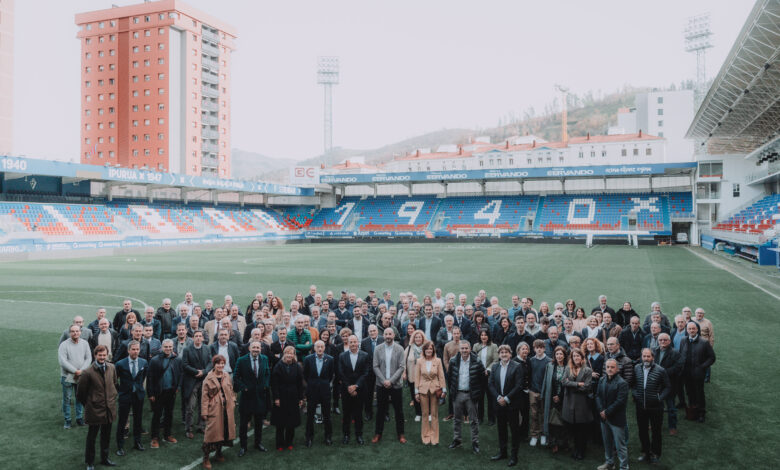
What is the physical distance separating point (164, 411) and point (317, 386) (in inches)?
94.2

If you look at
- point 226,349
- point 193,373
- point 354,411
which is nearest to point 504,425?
point 354,411

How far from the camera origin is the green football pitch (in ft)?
23.2

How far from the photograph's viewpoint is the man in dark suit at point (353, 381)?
7.62 metres

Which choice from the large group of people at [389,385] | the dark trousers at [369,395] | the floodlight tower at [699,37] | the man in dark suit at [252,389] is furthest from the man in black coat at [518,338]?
the floodlight tower at [699,37]

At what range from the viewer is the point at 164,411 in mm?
7609

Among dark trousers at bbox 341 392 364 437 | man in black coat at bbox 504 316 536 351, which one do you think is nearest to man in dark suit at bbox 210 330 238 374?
dark trousers at bbox 341 392 364 437

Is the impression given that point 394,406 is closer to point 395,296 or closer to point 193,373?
point 193,373

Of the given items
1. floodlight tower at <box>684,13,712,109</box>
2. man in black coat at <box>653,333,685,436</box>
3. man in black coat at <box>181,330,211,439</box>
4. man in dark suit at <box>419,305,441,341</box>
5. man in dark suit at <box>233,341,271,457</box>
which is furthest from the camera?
floodlight tower at <box>684,13,712,109</box>

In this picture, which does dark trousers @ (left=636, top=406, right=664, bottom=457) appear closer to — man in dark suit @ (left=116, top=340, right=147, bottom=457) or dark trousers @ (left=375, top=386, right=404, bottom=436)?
dark trousers @ (left=375, top=386, right=404, bottom=436)

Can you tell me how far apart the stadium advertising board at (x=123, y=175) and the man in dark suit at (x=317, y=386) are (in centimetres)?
4289

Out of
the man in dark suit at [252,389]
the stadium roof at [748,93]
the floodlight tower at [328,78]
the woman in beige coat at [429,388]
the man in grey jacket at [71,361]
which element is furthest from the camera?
the floodlight tower at [328,78]

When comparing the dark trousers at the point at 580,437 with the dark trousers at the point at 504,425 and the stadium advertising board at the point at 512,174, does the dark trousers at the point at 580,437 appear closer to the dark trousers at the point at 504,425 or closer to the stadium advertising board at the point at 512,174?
the dark trousers at the point at 504,425

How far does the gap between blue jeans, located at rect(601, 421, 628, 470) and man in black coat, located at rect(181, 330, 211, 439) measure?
19.7 feet

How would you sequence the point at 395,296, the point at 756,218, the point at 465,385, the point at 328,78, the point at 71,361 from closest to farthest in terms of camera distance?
the point at 465,385, the point at 71,361, the point at 395,296, the point at 756,218, the point at 328,78
